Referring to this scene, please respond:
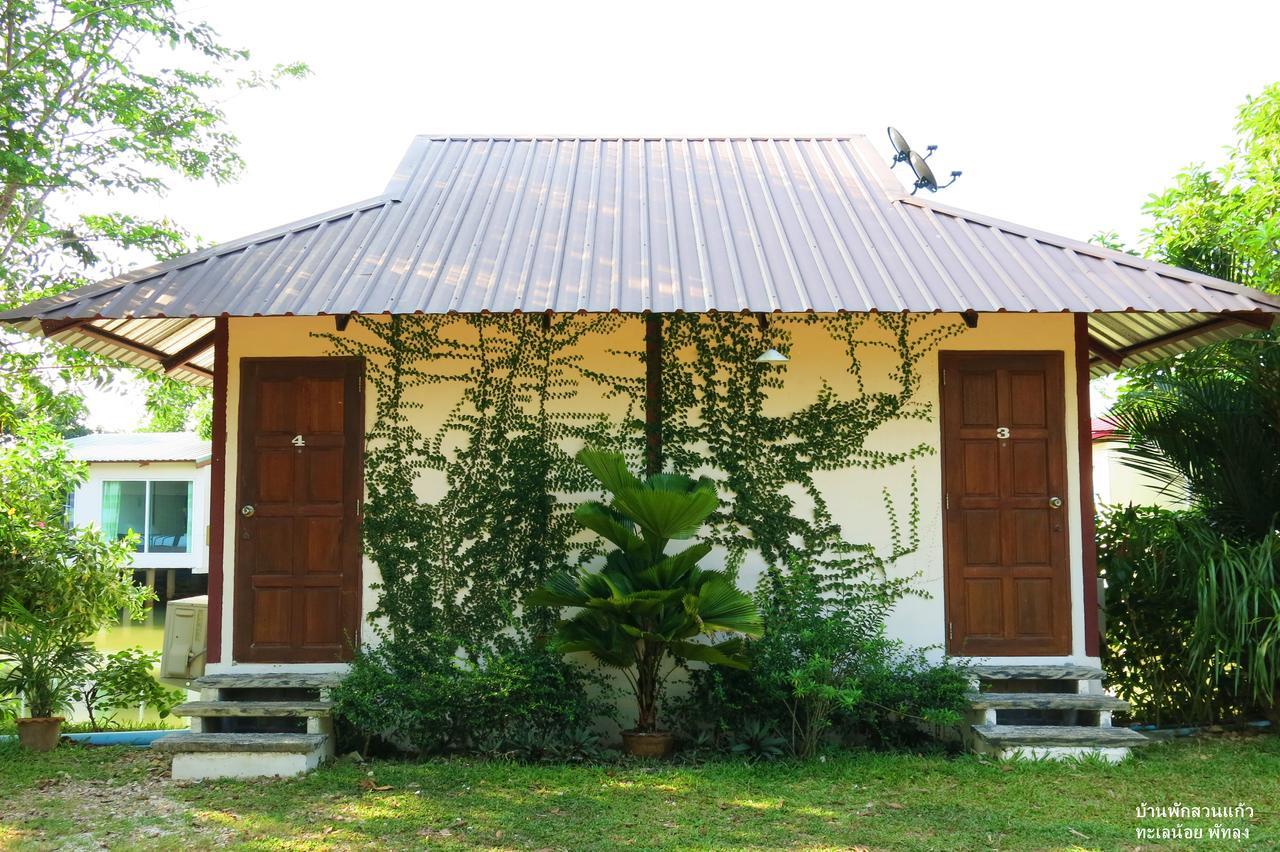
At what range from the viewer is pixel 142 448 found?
2069cm

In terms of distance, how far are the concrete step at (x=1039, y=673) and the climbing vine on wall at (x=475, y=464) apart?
9.42 feet

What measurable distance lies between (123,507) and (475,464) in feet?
53.9

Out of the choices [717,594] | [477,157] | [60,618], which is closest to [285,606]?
[60,618]

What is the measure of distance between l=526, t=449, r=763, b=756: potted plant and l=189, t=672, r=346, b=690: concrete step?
5.08ft

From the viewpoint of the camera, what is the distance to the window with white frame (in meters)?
19.8

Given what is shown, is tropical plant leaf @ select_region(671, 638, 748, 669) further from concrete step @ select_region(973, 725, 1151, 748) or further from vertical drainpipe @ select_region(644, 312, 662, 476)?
concrete step @ select_region(973, 725, 1151, 748)

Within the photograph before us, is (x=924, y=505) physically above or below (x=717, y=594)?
above

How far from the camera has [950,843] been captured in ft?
14.9

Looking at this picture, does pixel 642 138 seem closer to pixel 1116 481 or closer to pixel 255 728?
pixel 255 728

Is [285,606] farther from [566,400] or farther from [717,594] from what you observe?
[717,594]

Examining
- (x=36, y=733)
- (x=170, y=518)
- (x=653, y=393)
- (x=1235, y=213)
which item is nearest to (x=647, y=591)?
(x=653, y=393)

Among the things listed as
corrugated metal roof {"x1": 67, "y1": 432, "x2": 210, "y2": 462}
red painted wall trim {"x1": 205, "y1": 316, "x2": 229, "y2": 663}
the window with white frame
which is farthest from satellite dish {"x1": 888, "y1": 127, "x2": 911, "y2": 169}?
the window with white frame

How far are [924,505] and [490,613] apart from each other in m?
3.18

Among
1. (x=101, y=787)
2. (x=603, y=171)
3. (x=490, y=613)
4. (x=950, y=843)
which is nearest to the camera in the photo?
(x=950, y=843)
